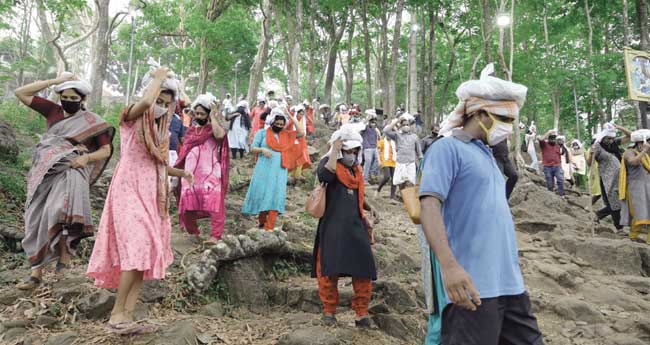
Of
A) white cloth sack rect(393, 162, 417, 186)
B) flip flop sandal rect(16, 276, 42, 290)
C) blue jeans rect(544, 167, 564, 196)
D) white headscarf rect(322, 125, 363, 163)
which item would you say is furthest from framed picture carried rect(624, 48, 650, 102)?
flip flop sandal rect(16, 276, 42, 290)

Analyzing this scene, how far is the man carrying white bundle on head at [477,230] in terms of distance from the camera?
6.95ft

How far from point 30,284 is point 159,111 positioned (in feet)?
5.77

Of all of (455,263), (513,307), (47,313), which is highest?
(455,263)

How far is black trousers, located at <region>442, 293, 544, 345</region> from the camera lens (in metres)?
2.11

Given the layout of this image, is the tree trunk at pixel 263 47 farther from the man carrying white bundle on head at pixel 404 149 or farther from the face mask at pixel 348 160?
the face mask at pixel 348 160

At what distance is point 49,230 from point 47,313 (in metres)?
0.63

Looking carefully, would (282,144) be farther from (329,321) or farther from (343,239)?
(329,321)

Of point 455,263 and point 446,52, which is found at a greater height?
point 446,52

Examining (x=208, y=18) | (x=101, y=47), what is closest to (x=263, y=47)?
(x=208, y=18)

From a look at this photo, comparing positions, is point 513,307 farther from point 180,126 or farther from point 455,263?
point 180,126

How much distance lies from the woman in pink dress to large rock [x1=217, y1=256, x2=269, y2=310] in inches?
46.3

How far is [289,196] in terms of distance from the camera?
9.49 meters

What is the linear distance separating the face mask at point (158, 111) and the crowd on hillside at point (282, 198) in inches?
0.6

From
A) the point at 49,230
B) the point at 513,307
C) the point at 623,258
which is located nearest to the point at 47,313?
the point at 49,230
